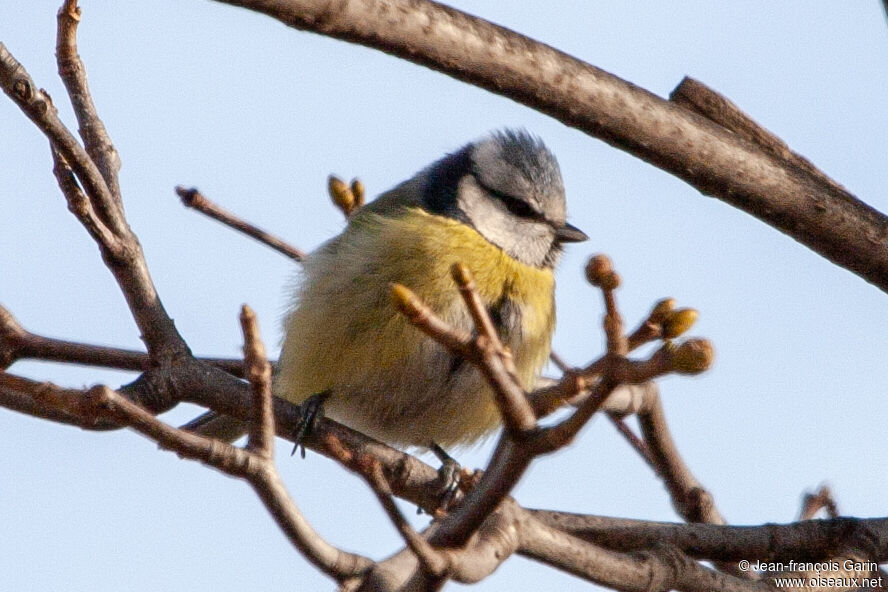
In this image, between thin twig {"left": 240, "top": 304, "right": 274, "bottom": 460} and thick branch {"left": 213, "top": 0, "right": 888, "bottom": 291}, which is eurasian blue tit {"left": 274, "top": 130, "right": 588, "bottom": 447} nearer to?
thick branch {"left": 213, "top": 0, "right": 888, "bottom": 291}

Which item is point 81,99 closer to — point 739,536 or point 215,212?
point 215,212

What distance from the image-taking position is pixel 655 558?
2.28m

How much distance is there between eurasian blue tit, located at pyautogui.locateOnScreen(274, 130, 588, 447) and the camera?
358 cm

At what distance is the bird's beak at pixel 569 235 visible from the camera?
4348 millimetres

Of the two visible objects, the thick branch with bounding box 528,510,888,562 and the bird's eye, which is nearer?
the thick branch with bounding box 528,510,888,562

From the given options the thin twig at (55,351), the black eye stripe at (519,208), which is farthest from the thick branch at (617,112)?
the black eye stripe at (519,208)

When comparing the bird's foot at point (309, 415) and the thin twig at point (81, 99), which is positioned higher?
the thin twig at point (81, 99)

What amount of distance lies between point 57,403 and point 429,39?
0.94 meters

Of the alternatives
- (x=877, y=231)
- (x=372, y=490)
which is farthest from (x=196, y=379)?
(x=877, y=231)

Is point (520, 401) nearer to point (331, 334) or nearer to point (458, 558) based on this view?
point (458, 558)

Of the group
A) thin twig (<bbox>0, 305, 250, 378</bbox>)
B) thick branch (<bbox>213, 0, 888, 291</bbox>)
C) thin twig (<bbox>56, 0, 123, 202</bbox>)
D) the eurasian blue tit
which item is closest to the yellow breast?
the eurasian blue tit

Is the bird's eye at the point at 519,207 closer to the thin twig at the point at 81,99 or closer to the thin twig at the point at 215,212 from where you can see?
the thin twig at the point at 215,212

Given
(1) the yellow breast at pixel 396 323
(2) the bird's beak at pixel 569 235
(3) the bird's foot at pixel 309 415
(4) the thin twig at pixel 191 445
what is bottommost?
(4) the thin twig at pixel 191 445

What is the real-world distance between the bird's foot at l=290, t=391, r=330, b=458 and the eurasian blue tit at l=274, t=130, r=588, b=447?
4 centimetres
